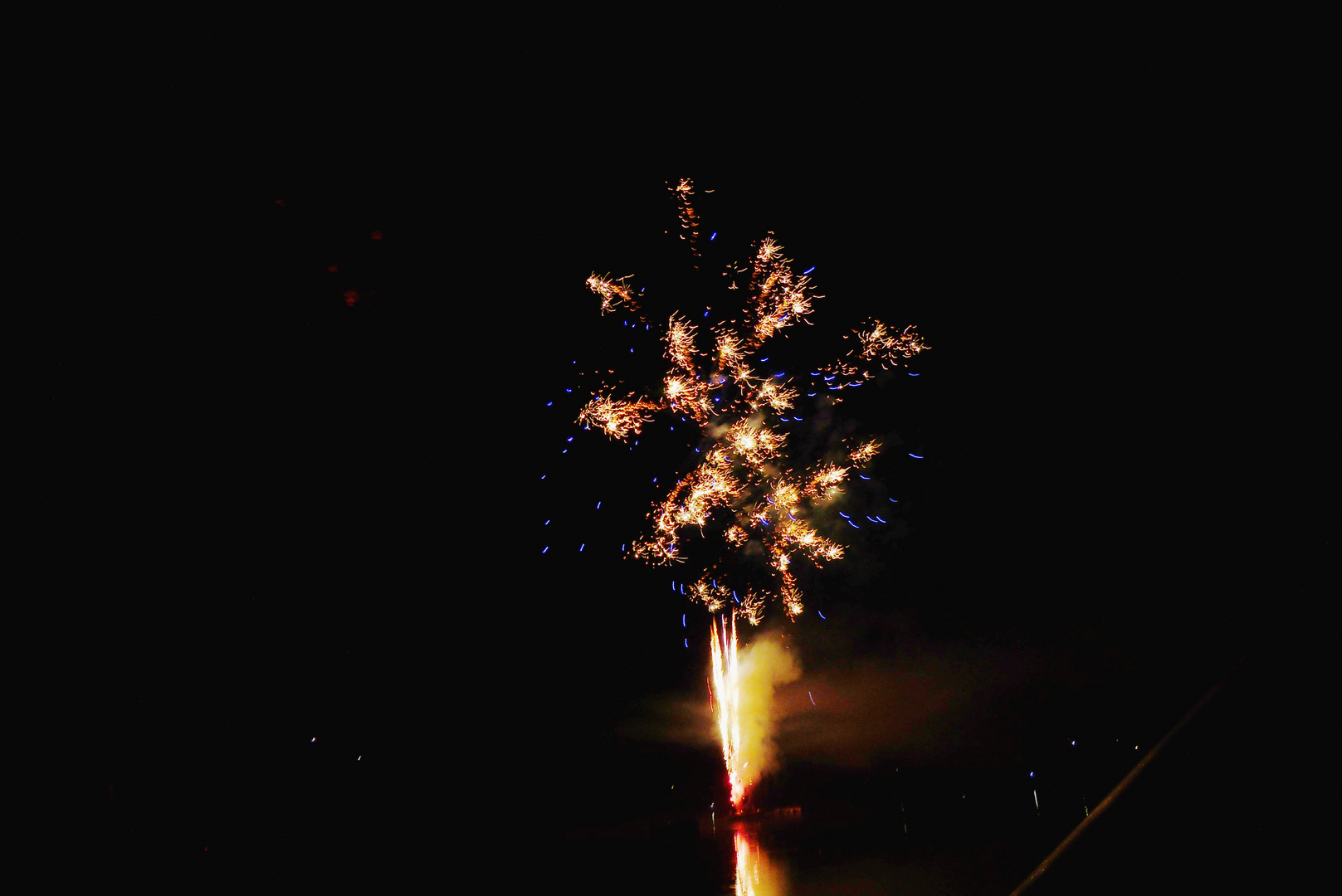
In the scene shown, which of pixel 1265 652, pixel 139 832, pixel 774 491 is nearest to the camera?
pixel 1265 652

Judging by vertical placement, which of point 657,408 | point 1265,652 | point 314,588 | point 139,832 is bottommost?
point 139,832

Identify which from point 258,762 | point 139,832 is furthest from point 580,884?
point 139,832

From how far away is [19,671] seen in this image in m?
5.41

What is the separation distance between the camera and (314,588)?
7570 millimetres

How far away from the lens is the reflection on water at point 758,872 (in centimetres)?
1286

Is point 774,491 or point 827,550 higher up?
point 774,491

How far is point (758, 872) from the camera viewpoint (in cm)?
1593

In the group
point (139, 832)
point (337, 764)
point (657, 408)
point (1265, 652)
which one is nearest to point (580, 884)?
point (337, 764)

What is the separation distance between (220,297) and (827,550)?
662 centimetres

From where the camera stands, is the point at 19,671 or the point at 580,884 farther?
the point at 580,884

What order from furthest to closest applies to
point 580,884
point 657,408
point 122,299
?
point 580,884 → point 657,408 → point 122,299

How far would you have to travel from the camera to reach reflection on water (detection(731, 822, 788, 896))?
12.9 m

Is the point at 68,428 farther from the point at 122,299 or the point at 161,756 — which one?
the point at 161,756

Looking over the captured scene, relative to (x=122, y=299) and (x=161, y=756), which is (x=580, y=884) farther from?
(x=122, y=299)
